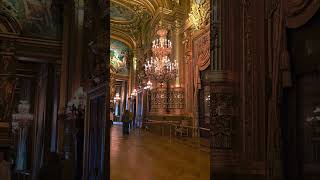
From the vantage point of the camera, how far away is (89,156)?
422 centimetres

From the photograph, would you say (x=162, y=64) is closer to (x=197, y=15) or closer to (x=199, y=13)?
(x=197, y=15)

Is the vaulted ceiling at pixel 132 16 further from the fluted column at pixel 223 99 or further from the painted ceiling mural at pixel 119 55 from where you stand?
the fluted column at pixel 223 99

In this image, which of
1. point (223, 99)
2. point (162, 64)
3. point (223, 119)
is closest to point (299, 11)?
point (223, 99)

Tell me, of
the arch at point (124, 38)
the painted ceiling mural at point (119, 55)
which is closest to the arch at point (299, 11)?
the arch at point (124, 38)

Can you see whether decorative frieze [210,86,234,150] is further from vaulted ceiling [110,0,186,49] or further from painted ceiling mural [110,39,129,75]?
painted ceiling mural [110,39,129,75]

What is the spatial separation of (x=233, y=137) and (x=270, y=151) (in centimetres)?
66

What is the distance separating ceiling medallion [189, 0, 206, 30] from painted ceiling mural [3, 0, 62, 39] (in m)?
5.84

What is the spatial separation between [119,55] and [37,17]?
14.8 meters

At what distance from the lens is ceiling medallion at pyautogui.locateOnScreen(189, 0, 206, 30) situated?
36.0ft

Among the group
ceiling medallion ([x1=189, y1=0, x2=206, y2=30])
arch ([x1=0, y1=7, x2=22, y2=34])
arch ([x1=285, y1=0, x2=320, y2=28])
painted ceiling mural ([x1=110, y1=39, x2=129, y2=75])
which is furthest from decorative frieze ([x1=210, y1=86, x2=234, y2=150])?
painted ceiling mural ([x1=110, y1=39, x2=129, y2=75])

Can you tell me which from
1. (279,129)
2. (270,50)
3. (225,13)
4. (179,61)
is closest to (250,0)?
(225,13)

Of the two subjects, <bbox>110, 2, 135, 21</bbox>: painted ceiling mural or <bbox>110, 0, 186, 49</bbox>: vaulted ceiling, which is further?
<bbox>110, 2, 135, 21</bbox>: painted ceiling mural

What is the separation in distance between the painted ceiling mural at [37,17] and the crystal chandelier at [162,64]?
5.75m

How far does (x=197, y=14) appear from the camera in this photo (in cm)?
1140
